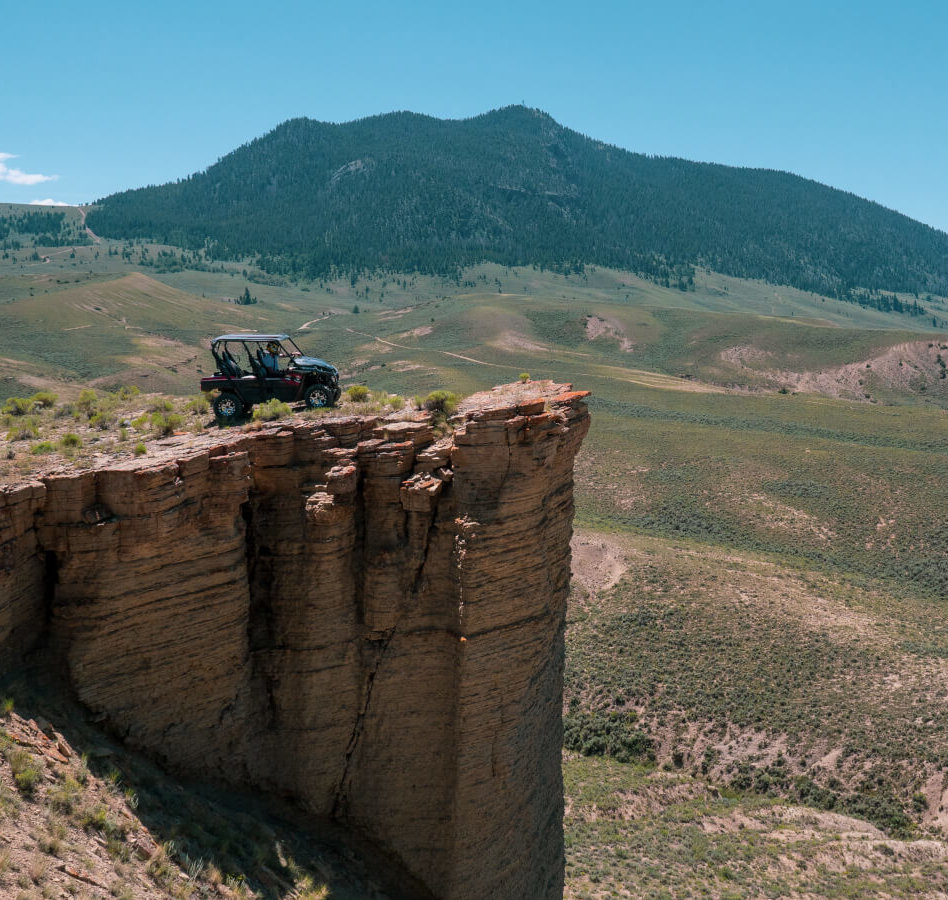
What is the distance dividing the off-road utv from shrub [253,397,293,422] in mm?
1137

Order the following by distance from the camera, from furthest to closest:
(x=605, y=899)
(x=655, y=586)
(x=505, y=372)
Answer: (x=505, y=372) < (x=655, y=586) < (x=605, y=899)

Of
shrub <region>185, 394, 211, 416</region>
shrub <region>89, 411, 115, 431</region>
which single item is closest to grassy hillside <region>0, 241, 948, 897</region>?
shrub <region>89, 411, 115, 431</region>

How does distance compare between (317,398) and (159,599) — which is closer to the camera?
(159,599)

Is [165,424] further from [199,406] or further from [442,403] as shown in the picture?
[442,403]

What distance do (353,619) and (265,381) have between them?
5.80 m

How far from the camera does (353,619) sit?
603 inches

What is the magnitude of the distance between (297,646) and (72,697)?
13.0 ft

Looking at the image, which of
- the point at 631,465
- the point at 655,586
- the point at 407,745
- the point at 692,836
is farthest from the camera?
the point at 631,465

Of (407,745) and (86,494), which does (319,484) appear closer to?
(86,494)

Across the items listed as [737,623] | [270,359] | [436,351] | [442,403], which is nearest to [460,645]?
[442,403]

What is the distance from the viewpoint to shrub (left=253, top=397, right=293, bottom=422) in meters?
16.0

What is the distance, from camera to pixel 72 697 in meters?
12.1

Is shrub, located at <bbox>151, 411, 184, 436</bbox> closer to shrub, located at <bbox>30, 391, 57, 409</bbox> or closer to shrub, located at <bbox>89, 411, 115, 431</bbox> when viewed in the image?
shrub, located at <bbox>89, 411, 115, 431</bbox>

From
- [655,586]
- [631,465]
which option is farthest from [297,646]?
[631,465]
